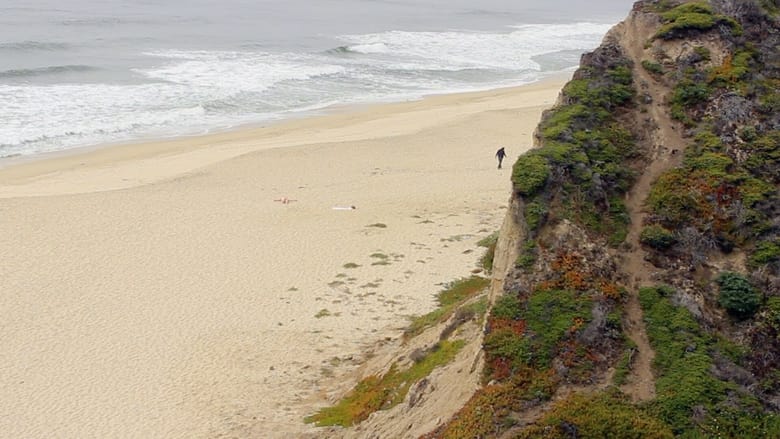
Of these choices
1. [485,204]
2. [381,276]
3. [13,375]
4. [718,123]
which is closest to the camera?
[718,123]

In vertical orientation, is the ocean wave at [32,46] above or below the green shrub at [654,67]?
below

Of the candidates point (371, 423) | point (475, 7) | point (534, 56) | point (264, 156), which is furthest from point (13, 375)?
point (475, 7)

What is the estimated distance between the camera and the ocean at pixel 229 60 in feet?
160

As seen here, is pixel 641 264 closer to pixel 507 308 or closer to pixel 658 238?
pixel 658 238

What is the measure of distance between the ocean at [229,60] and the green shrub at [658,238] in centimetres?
3444

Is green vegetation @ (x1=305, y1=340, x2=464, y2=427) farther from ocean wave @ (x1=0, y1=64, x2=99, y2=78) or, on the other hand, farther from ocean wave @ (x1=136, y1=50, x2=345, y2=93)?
ocean wave @ (x1=0, y1=64, x2=99, y2=78)

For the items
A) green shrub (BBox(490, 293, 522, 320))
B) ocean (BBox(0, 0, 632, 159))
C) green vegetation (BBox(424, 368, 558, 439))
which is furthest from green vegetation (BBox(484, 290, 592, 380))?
ocean (BBox(0, 0, 632, 159))

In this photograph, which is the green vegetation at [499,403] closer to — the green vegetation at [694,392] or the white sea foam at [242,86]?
the green vegetation at [694,392]

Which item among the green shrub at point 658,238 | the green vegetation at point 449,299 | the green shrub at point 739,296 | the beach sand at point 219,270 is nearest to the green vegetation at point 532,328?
the green shrub at point 658,238

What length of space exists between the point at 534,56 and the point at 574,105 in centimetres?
6496

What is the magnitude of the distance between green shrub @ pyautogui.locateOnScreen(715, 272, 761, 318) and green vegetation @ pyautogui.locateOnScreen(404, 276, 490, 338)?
6501 mm

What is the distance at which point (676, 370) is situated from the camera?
12008mm

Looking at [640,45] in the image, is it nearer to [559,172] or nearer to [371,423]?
[559,172]

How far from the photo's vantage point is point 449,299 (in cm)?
2258
